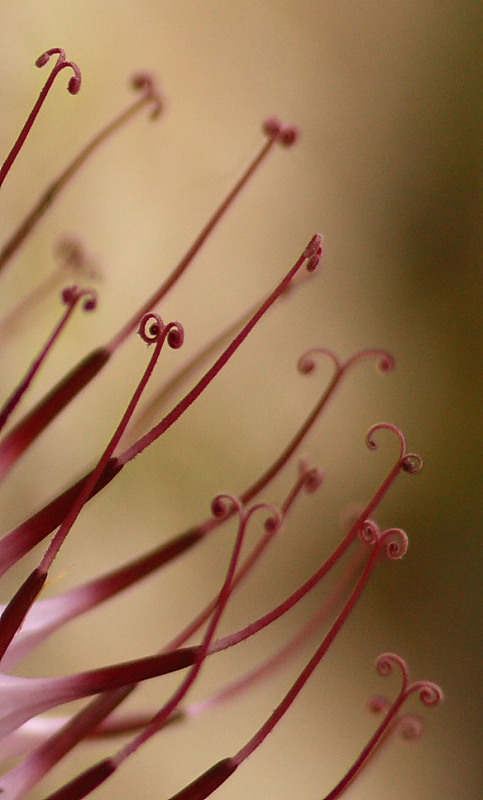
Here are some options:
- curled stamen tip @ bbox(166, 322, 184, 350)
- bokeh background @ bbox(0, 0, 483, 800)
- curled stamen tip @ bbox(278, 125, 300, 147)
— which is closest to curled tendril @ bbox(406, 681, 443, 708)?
curled stamen tip @ bbox(166, 322, 184, 350)

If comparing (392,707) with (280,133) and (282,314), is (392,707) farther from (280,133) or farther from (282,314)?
(282,314)

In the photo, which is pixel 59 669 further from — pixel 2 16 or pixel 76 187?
pixel 2 16

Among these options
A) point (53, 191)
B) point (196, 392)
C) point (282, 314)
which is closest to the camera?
point (196, 392)

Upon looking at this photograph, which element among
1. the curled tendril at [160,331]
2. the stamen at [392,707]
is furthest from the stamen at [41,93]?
the stamen at [392,707]

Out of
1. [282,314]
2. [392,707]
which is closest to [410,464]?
[392,707]

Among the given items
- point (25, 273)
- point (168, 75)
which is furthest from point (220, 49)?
point (25, 273)

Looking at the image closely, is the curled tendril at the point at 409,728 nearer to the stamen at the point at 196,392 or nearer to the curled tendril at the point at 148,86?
the stamen at the point at 196,392
